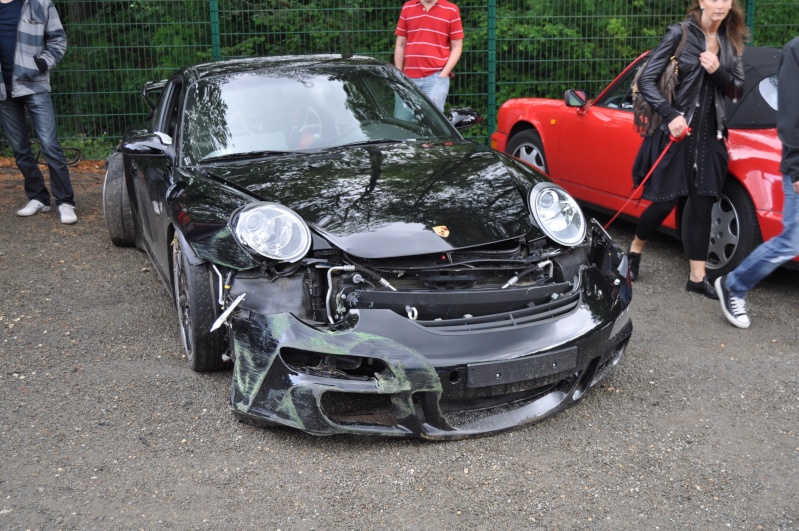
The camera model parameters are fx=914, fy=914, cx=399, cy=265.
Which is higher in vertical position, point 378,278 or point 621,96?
point 621,96

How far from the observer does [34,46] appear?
24.2ft

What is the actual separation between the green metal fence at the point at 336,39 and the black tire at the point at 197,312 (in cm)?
575

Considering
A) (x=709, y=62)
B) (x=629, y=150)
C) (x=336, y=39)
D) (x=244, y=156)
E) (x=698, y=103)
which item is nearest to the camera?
(x=244, y=156)

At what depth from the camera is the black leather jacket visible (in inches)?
212

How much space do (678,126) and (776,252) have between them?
0.94 m

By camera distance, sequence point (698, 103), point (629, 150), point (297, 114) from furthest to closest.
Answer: point (629, 150) < point (698, 103) < point (297, 114)

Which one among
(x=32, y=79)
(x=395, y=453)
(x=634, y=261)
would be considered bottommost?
(x=395, y=453)

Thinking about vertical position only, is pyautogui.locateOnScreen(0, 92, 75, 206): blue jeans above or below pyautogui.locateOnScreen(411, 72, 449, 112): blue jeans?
below

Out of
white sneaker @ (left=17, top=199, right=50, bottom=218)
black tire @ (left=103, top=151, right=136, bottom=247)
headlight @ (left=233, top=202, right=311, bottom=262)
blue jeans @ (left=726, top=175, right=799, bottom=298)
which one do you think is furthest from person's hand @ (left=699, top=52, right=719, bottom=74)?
white sneaker @ (left=17, top=199, right=50, bottom=218)

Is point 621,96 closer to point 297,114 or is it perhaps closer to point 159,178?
point 297,114

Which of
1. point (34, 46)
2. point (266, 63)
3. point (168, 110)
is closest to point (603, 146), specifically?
point (266, 63)

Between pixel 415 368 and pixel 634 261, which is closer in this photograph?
pixel 415 368

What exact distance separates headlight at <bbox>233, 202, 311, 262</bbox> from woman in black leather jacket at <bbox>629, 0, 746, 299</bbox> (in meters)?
2.59

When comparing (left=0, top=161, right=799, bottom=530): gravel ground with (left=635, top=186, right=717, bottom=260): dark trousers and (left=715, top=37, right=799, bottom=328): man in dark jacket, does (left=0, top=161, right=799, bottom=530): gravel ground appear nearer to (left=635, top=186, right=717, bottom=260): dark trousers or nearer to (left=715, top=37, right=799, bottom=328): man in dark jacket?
(left=715, top=37, right=799, bottom=328): man in dark jacket
